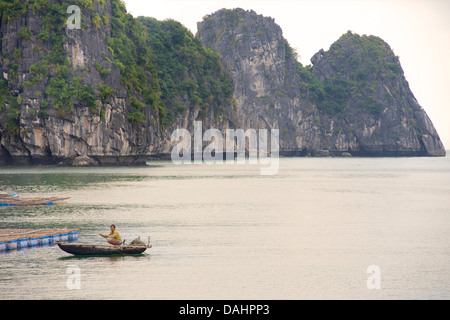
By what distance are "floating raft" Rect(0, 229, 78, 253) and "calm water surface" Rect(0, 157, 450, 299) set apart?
38cm

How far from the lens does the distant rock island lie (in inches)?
2415

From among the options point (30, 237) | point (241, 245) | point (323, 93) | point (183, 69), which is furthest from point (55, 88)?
point (323, 93)

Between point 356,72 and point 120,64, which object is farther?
point 356,72

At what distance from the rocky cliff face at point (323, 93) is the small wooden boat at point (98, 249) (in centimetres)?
10676

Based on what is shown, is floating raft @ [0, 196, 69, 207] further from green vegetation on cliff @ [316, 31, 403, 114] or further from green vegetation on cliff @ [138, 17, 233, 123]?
green vegetation on cliff @ [316, 31, 403, 114]

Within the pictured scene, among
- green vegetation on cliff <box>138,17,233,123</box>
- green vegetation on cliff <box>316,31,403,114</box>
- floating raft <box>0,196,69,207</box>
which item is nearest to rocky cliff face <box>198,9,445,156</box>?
green vegetation on cliff <box>316,31,403,114</box>

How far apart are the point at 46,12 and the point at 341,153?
93.7 m

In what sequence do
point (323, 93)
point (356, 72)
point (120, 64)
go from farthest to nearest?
point (356, 72)
point (323, 93)
point (120, 64)

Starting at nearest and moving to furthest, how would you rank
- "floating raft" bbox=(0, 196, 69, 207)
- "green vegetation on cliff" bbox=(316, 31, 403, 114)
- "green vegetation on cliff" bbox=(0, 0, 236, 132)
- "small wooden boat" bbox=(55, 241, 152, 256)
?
1. "small wooden boat" bbox=(55, 241, 152, 256)
2. "floating raft" bbox=(0, 196, 69, 207)
3. "green vegetation on cliff" bbox=(0, 0, 236, 132)
4. "green vegetation on cliff" bbox=(316, 31, 403, 114)

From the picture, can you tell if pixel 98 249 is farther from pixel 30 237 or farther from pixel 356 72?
pixel 356 72

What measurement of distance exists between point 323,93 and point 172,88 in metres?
64.2

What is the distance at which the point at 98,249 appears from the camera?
17891mm

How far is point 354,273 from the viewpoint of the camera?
1641 cm

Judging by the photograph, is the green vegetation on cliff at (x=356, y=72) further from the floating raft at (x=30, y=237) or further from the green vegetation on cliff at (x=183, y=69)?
the floating raft at (x=30, y=237)
